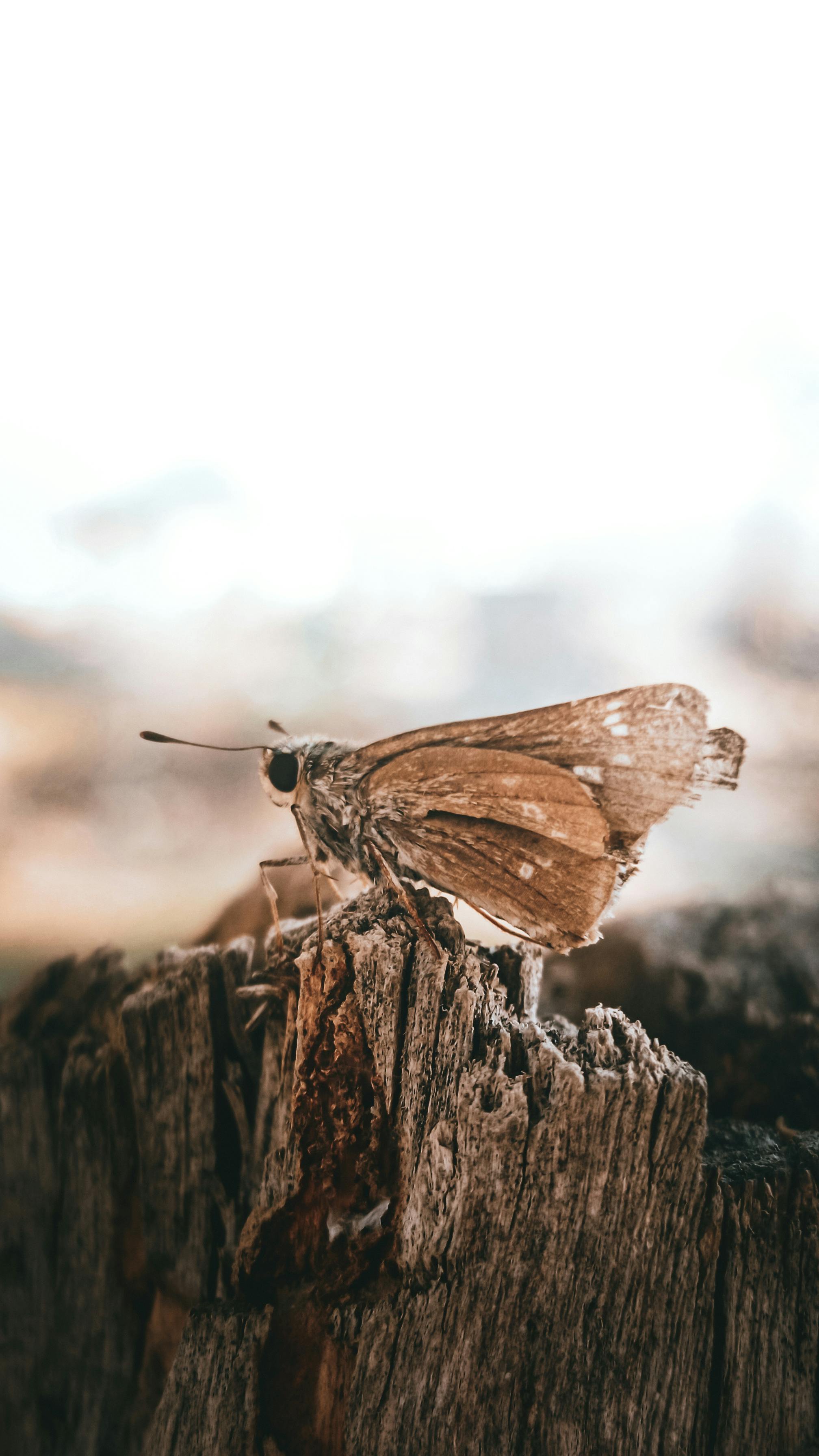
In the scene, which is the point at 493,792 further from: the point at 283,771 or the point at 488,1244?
the point at 488,1244

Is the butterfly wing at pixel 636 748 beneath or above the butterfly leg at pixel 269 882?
above

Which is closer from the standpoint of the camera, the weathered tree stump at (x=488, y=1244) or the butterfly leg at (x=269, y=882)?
the weathered tree stump at (x=488, y=1244)

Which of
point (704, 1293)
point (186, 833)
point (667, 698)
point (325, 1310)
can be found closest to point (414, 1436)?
point (325, 1310)

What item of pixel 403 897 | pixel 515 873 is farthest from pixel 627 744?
pixel 403 897

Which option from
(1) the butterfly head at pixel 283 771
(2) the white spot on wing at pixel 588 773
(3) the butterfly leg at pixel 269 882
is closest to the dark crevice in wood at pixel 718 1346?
(2) the white spot on wing at pixel 588 773

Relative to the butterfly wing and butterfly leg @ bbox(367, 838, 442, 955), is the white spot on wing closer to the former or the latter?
the butterfly wing

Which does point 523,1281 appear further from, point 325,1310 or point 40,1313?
point 40,1313

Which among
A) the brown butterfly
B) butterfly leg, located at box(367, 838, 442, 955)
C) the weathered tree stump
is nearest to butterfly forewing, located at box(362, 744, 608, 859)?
the brown butterfly

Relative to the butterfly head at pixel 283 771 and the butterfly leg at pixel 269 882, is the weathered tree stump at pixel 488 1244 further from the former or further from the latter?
the butterfly head at pixel 283 771
